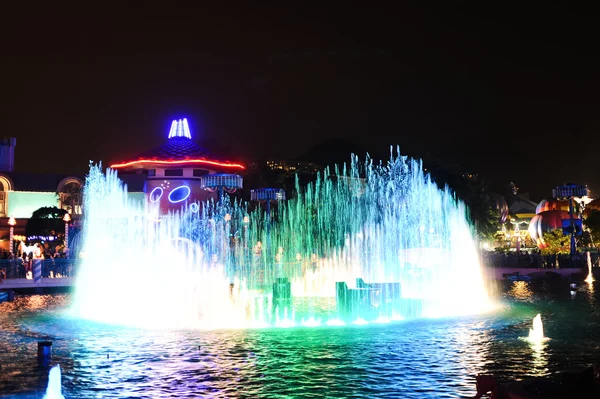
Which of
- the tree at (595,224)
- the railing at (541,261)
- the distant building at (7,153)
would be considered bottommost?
the railing at (541,261)

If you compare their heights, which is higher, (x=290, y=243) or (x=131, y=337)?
(x=290, y=243)

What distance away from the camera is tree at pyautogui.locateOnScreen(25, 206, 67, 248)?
5006 centimetres

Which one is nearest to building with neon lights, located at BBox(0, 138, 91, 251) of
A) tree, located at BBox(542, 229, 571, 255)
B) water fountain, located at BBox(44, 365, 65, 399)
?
tree, located at BBox(542, 229, 571, 255)

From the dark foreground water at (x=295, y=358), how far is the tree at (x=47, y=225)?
1258 inches

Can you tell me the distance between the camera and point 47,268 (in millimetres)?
33094

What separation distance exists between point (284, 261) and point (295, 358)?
1224 inches

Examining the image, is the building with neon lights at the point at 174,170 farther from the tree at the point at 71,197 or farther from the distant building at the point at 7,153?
the distant building at the point at 7,153

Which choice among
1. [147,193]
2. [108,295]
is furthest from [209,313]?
[147,193]

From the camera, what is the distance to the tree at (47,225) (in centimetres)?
5006

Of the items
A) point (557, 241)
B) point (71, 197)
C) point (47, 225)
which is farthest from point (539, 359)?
point (71, 197)

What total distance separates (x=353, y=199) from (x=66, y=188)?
26.4 m

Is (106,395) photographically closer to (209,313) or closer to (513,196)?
(209,313)

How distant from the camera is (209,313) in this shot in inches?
786

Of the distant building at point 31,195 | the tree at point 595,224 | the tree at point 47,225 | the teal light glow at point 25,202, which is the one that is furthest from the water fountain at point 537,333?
the teal light glow at point 25,202
